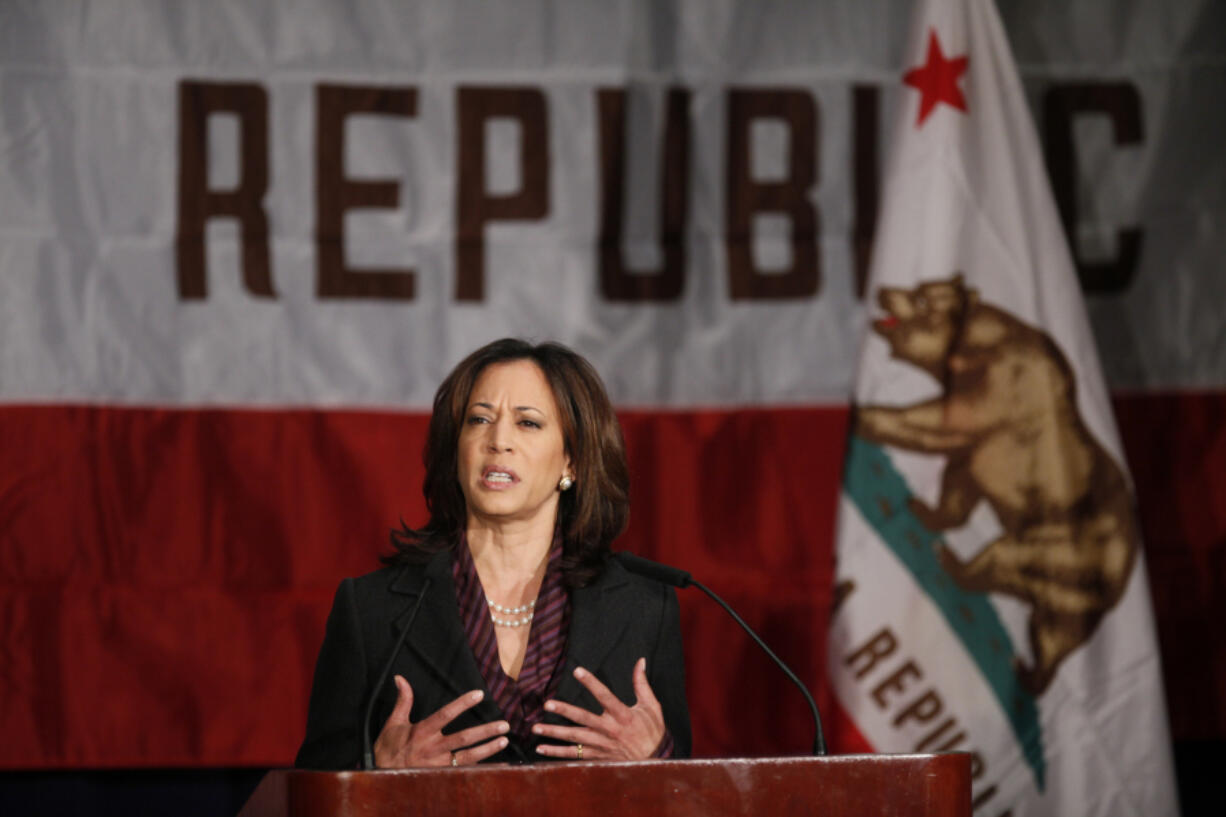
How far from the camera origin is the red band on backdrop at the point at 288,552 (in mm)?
2578

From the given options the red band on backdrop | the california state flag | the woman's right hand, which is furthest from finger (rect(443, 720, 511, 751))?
the red band on backdrop

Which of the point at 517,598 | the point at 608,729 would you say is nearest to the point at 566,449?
the point at 517,598

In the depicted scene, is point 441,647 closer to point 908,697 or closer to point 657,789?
point 657,789

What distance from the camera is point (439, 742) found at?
1346mm

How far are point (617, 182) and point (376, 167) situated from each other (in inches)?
21.6

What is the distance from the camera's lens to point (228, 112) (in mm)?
2746

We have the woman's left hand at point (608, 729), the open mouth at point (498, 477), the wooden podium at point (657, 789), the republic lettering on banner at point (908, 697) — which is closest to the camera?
the wooden podium at point (657, 789)

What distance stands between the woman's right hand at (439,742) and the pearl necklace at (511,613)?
0.32m

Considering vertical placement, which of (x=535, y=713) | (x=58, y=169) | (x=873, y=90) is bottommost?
(x=535, y=713)

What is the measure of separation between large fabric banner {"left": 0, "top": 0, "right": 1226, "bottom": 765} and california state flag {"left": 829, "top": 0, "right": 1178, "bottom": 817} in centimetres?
36

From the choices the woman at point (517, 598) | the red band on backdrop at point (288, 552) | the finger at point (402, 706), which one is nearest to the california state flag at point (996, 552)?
the red band on backdrop at point (288, 552)

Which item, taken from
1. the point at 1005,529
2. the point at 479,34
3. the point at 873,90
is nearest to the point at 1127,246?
the point at 873,90

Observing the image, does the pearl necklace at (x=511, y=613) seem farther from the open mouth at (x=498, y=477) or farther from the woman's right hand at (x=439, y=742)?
the woman's right hand at (x=439, y=742)

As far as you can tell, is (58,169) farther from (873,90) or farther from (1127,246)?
(1127,246)
